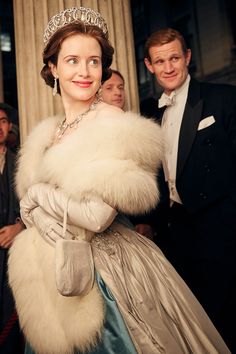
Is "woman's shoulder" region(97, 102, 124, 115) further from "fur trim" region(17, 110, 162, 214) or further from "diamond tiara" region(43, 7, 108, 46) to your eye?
"diamond tiara" region(43, 7, 108, 46)

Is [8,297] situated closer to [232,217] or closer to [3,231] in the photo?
[3,231]

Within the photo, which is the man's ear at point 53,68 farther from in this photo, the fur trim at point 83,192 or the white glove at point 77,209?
the white glove at point 77,209

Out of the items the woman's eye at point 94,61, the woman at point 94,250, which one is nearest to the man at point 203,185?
the woman at point 94,250

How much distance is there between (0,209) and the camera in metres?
2.87

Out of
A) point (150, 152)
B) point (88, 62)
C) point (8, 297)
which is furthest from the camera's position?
point (8, 297)

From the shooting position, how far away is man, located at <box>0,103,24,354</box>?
2.69 m

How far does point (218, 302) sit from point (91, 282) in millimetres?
1127

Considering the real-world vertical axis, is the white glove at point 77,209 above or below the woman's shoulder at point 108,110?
below

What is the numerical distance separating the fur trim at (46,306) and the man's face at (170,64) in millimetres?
1315

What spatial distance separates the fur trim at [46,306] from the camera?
1339 mm

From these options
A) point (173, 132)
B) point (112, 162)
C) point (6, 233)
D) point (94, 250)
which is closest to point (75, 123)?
point (112, 162)

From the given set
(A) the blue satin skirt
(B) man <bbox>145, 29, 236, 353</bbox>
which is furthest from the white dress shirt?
(A) the blue satin skirt

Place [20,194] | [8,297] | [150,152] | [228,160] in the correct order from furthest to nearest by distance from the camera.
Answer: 1. [8,297]
2. [228,160]
3. [20,194]
4. [150,152]

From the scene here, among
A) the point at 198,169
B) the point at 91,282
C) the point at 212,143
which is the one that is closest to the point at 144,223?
the point at 198,169
